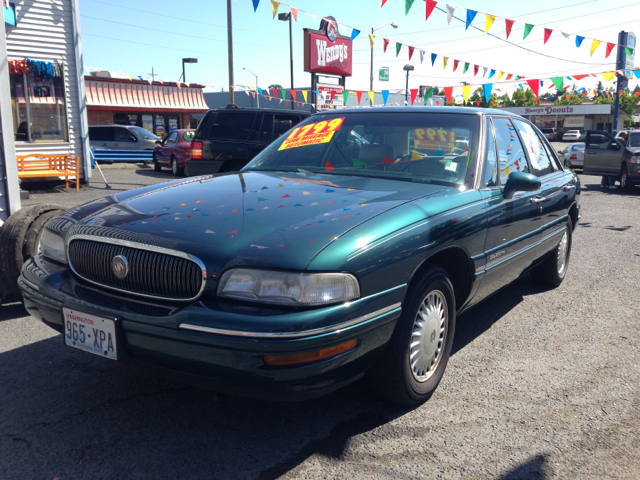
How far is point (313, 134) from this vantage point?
13.5ft

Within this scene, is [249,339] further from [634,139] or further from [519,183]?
[634,139]

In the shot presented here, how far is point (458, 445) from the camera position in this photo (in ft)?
8.64

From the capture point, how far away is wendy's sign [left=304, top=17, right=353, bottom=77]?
2461cm

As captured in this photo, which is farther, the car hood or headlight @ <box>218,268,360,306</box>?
the car hood

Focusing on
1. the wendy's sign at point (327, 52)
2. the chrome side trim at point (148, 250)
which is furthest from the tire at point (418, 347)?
the wendy's sign at point (327, 52)

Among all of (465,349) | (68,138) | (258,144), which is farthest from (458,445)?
(68,138)

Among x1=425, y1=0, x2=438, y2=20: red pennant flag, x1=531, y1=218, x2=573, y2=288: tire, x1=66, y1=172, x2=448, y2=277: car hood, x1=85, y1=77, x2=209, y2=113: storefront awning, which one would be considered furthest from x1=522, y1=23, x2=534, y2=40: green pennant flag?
x1=85, y1=77, x2=209, y2=113: storefront awning

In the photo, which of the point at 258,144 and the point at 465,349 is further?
the point at 258,144

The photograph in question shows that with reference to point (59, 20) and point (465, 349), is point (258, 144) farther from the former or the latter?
point (465, 349)

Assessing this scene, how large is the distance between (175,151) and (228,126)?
6264mm

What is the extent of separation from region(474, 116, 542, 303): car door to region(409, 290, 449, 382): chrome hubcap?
0.50 m

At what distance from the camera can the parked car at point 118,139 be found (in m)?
19.7

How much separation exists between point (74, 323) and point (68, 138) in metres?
11.7

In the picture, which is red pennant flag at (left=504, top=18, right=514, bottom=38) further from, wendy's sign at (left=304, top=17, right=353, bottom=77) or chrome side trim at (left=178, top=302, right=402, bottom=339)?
wendy's sign at (left=304, top=17, right=353, bottom=77)
